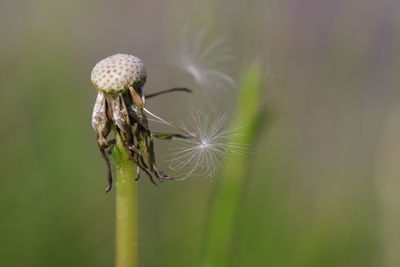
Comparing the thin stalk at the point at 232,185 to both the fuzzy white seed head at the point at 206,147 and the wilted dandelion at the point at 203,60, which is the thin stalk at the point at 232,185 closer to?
the fuzzy white seed head at the point at 206,147

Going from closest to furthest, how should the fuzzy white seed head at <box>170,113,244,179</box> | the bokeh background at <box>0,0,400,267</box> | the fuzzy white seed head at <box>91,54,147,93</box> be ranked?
1. the fuzzy white seed head at <box>91,54,147,93</box>
2. the fuzzy white seed head at <box>170,113,244,179</box>
3. the bokeh background at <box>0,0,400,267</box>

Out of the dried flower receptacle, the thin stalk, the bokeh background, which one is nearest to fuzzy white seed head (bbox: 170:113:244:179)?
the thin stalk

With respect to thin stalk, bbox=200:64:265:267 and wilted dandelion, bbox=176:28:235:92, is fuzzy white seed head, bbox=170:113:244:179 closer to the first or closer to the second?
thin stalk, bbox=200:64:265:267

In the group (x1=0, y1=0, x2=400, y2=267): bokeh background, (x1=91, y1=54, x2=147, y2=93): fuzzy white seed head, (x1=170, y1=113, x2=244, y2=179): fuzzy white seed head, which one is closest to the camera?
(x1=91, y1=54, x2=147, y2=93): fuzzy white seed head

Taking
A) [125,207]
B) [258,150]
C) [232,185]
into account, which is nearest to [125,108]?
[125,207]

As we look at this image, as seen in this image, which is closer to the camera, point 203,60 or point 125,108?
point 125,108

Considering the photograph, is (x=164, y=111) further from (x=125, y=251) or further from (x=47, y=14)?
(x=125, y=251)

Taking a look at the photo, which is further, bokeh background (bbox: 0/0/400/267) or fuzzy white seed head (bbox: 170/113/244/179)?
bokeh background (bbox: 0/0/400/267)

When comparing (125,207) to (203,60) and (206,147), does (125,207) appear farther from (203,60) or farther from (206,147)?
(203,60)
